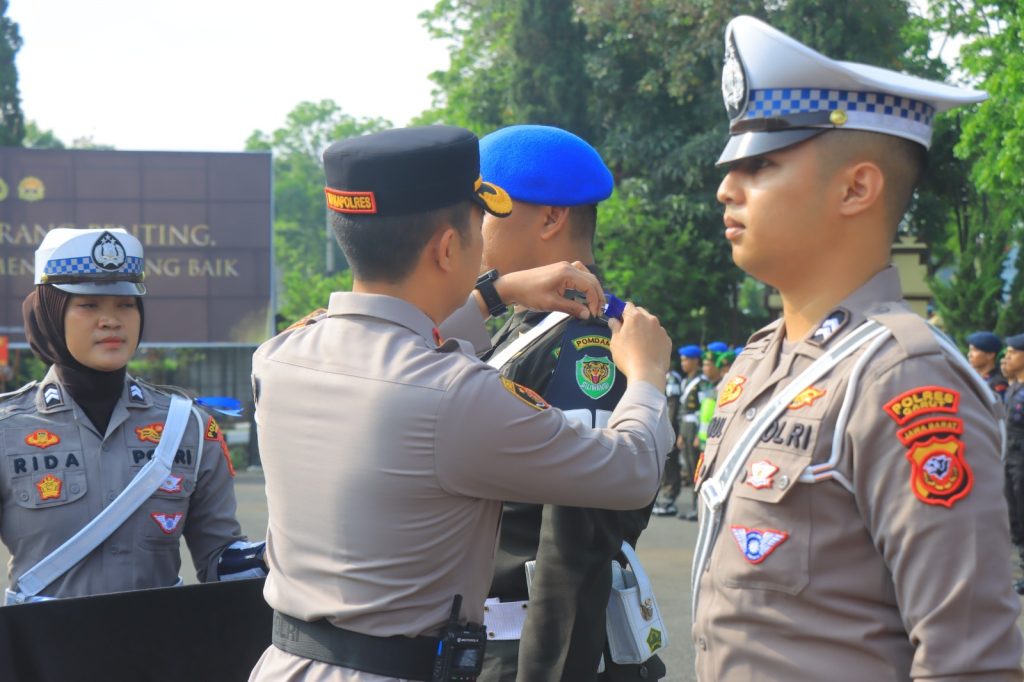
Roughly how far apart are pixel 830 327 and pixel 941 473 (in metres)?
0.37

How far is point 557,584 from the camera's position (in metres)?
2.47

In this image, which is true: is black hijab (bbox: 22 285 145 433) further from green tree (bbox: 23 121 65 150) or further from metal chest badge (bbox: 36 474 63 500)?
green tree (bbox: 23 121 65 150)

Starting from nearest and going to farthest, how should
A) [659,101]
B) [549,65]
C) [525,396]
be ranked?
[525,396] < [659,101] < [549,65]

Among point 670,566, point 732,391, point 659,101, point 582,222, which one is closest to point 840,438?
point 732,391

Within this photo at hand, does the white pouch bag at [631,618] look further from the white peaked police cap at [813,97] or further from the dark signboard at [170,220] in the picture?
the dark signboard at [170,220]

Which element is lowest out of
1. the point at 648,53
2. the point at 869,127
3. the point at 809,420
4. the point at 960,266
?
the point at 960,266

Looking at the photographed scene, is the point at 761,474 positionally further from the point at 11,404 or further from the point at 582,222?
the point at 11,404

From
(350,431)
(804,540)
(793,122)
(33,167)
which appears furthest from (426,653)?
(33,167)

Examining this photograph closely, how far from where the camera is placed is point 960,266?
1847 cm

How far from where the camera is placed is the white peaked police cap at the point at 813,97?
6.62 ft

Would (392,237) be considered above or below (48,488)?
above

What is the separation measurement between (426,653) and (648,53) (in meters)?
22.0

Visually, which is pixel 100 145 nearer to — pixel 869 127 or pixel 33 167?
pixel 33 167

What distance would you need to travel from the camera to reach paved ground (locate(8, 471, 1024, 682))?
22.2ft
